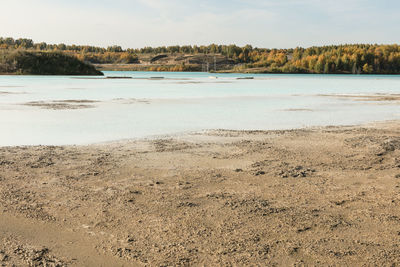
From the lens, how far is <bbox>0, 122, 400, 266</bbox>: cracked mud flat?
368 cm

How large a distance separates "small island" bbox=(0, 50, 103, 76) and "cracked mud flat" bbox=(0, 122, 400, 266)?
61.0 metres

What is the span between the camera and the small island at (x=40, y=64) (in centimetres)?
6275

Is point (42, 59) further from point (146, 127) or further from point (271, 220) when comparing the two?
point (271, 220)

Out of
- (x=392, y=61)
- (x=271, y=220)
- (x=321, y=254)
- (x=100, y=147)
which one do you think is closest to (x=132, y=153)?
(x=100, y=147)

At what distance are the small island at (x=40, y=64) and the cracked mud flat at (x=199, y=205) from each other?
6103cm

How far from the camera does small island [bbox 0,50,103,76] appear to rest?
6275 centimetres

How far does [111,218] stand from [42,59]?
6946 cm

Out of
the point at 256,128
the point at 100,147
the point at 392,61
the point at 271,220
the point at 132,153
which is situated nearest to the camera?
the point at 271,220

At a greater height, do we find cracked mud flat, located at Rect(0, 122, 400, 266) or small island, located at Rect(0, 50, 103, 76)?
small island, located at Rect(0, 50, 103, 76)

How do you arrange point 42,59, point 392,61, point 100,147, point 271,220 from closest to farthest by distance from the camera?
point 271,220, point 100,147, point 42,59, point 392,61

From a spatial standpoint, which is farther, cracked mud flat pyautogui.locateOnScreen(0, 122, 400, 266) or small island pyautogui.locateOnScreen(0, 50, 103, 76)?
small island pyautogui.locateOnScreen(0, 50, 103, 76)

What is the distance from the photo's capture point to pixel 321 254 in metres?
3.66

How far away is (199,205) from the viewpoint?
4.98 metres

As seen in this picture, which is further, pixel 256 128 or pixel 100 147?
pixel 256 128
